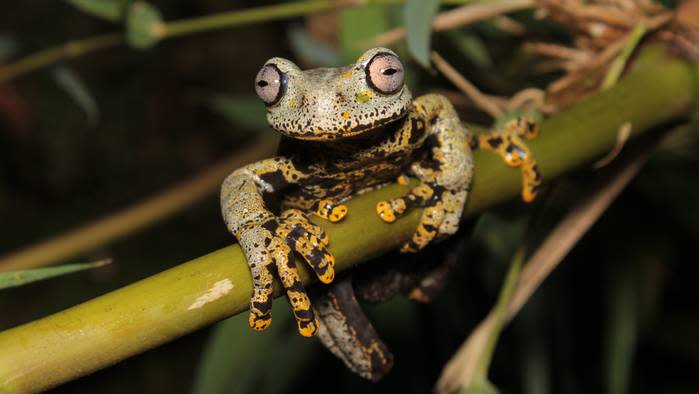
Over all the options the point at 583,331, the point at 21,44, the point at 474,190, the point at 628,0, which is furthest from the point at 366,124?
the point at 583,331

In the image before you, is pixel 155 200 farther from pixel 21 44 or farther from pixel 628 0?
pixel 628 0

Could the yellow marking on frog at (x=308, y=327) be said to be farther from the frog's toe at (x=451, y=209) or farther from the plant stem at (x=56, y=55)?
the plant stem at (x=56, y=55)

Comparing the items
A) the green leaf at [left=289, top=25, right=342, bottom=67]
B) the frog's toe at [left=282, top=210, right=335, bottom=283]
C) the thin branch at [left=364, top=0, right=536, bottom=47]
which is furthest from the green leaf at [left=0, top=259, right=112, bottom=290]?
the green leaf at [left=289, top=25, right=342, bottom=67]

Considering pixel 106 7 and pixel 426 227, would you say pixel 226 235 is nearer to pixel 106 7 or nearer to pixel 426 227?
pixel 106 7

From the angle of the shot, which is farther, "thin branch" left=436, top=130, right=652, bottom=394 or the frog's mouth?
"thin branch" left=436, top=130, right=652, bottom=394

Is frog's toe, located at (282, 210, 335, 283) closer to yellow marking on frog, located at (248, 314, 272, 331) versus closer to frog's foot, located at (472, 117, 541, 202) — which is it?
yellow marking on frog, located at (248, 314, 272, 331)

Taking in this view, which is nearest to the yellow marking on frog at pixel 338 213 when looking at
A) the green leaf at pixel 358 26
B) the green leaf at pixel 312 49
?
the green leaf at pixel 358 26
